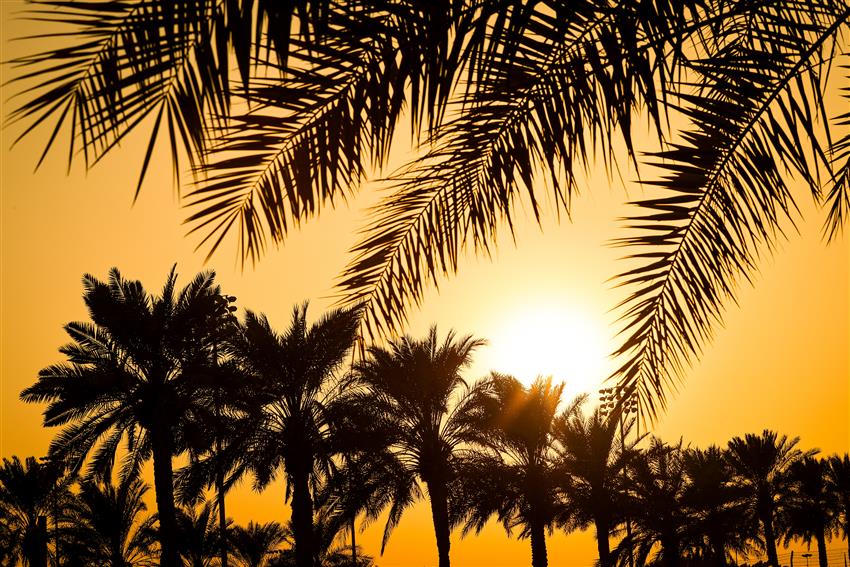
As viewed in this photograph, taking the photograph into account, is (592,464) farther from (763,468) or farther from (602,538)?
(763,468)

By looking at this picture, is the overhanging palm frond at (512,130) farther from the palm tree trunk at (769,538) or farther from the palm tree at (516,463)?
the palm tree trunk at (769,538)

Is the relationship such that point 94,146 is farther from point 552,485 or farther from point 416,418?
point 552,485

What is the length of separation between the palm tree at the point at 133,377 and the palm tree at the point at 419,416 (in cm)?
499

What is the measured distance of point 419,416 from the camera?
76.5ft

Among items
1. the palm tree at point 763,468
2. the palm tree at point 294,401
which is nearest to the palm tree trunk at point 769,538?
the palm tree at point 763,468

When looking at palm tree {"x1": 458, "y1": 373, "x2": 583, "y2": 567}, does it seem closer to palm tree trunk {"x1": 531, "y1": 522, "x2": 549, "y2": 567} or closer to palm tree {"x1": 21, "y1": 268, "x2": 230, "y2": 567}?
palm tree trunk {"x1": 531, "y1": 522, "x2": 549, "y2": 567}

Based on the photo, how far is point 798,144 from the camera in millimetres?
3861

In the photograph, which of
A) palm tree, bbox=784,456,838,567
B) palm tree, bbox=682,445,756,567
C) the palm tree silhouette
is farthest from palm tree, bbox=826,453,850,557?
the palm tree silhouette

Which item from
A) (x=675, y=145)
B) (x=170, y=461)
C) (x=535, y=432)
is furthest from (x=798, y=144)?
(x=535, y=432)

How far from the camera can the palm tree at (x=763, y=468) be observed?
3756cm

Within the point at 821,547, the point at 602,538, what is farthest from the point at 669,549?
the point at 821,547

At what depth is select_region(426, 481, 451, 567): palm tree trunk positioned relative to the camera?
72.0 feet

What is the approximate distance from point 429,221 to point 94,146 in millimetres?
2271

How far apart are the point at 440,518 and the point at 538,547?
4.72 m
